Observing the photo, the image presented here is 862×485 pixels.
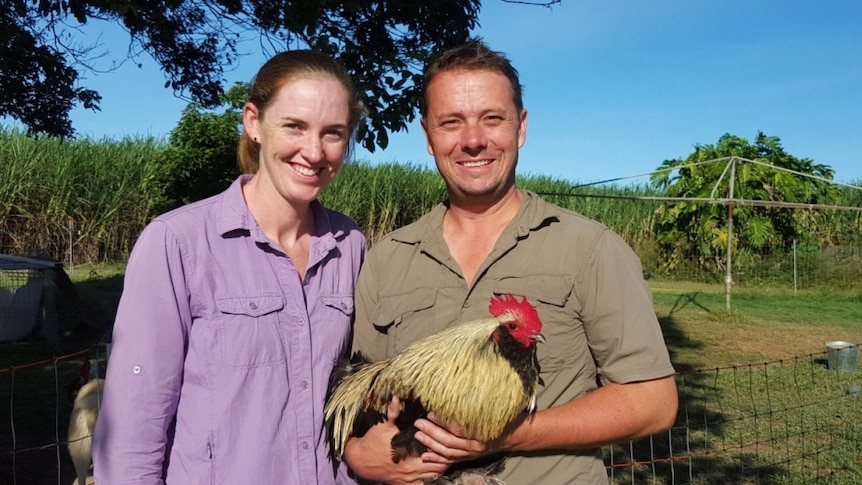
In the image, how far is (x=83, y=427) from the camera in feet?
15.8

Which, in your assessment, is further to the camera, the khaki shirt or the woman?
the khaki shirt

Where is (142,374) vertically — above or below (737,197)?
below

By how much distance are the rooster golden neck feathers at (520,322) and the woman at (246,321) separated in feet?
1.90

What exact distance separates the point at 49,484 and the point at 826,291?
19.5m

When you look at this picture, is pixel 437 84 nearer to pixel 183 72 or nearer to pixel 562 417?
pixel 562 417

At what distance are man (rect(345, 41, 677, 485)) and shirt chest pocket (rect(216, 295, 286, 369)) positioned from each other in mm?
385

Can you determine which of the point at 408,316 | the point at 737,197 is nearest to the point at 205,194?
the point at 408,316

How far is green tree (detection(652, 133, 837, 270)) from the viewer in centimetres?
1852

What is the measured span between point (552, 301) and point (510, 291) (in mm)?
146

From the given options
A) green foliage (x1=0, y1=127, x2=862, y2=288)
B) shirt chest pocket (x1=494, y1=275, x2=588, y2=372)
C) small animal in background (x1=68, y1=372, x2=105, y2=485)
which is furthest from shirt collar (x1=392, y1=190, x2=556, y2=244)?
green foliage (x1=0, y1=127, x2=862, y2=288)

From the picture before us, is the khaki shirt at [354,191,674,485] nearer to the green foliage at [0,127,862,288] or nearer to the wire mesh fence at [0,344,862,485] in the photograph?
the wire mesh fence at [0,344,862,485]

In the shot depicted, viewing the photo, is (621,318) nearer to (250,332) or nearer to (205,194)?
(250,332)

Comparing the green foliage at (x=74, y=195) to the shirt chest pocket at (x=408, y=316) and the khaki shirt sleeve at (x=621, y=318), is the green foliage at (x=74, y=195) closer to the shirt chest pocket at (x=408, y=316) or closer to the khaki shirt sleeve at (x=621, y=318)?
the shirt chest pocket at (x=408, y=316)

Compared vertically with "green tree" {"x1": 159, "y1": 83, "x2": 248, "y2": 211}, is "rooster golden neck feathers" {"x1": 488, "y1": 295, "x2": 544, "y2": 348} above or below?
below
